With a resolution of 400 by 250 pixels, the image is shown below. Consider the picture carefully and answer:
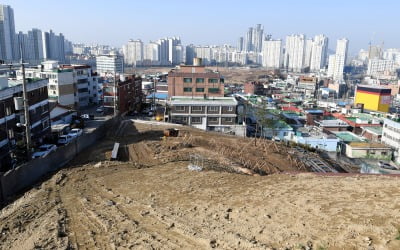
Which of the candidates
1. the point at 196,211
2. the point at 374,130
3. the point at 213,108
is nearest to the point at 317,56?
the point at 374,130

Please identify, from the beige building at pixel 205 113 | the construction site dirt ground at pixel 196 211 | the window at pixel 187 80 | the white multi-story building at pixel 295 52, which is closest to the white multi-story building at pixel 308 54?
the white multi-story building at pixel 295 52

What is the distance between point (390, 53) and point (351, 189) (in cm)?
20879

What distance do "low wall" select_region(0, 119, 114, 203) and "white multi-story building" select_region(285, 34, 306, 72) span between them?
13910 cm

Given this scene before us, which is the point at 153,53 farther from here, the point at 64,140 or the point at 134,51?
the point at 64,140

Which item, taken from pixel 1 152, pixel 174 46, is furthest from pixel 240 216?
pixel 174 46

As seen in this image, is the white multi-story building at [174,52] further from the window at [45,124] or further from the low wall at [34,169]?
the low wall at [34,169]

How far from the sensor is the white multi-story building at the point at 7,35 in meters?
66.5

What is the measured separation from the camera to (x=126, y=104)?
33875 millimetres

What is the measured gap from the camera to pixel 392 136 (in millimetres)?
27656

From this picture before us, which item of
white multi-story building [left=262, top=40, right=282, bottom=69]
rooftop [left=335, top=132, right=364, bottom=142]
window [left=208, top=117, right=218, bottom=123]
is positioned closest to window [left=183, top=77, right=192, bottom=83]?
window [left=208, top=117, right=218, bottom=123]

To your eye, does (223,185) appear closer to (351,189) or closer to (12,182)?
(351,189)

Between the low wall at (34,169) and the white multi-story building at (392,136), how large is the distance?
2425 centimetres

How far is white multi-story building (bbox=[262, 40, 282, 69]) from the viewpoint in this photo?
153000mm

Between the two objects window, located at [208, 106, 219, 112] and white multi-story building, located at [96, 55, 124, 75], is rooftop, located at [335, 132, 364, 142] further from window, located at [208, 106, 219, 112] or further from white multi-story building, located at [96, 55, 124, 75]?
white multi-story building, located at [96, 55, 124, 75]
